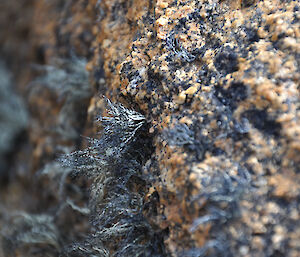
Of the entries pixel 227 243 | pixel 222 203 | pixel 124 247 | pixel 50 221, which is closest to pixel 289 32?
pixel 222 203

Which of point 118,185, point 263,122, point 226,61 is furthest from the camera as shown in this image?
point 118,185

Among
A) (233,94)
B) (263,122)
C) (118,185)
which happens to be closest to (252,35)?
(233,94)

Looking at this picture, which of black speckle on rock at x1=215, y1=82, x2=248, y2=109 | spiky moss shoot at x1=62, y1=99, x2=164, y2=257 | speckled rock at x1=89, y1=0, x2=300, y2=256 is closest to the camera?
speckled rock at x1=89, y1=0, x2=300, y2=256

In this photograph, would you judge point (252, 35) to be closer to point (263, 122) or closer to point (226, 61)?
point (226, 61)

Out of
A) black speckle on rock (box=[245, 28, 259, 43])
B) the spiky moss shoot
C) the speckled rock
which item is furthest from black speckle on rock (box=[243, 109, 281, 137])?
the spiky moss shoot

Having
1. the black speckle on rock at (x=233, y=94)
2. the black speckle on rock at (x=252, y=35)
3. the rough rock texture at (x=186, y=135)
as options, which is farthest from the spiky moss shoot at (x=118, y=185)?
the black speckle on rock at (x=252, y=35)

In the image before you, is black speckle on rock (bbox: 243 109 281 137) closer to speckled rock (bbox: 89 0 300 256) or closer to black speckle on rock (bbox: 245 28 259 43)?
speckled rock (bbox: 89 0 300 256)

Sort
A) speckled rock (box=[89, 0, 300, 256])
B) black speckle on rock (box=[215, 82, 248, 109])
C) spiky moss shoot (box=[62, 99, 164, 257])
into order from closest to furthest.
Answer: speckled rock (box=[89, 0, 300, 256]) → black speckle on rock (box=[215, 82, 248, 109]) → spiky moss shoot (box=[62, 99, 164, 257])
